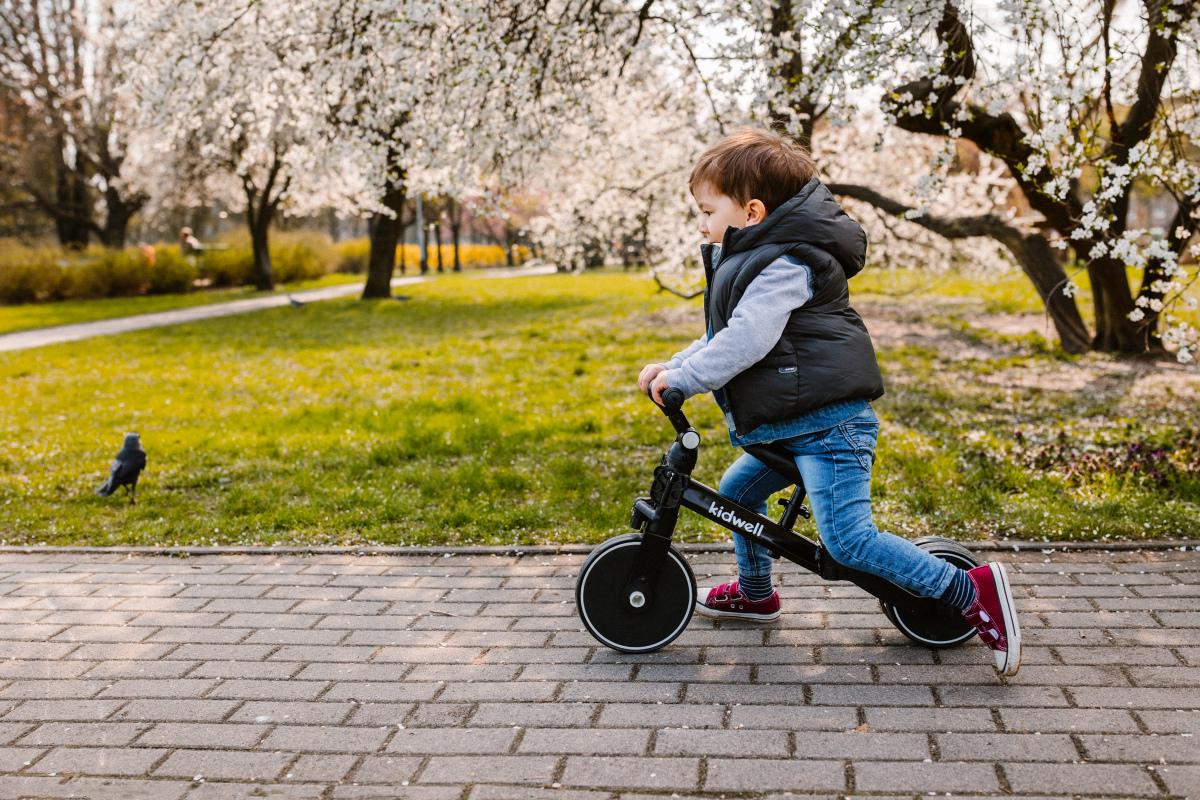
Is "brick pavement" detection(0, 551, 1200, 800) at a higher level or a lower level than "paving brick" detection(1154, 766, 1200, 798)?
lower

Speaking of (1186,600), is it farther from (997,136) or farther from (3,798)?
(997,136)

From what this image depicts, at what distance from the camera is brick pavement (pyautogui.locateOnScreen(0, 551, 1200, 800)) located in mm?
2947

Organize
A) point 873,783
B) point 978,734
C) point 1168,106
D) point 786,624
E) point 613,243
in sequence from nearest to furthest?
point 873,783
point 978,734
point 786,624
point 1168,106
point 613,243

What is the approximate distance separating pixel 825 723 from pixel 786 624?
890 mm

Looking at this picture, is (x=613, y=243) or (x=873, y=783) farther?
(x=613, y=243)

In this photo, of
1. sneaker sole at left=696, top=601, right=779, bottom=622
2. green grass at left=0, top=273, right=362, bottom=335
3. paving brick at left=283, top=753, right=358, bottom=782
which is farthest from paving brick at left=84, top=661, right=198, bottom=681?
green grass at left=0, top=273, right=362, bottom=335

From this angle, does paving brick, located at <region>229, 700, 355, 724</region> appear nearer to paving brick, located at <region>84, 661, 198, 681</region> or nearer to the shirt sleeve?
paving brick, located at <region>84, 661, 198, 681</region>

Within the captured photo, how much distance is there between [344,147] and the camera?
961cm

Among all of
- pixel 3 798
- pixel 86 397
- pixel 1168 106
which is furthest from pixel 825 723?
pixel 86 397

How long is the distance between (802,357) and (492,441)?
481 cm

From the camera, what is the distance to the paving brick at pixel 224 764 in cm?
305

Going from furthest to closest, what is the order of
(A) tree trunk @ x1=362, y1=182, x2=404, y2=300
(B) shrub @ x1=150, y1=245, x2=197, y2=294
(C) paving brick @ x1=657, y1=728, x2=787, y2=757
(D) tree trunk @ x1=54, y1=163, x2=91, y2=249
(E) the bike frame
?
(D) tree trunk @ x1=54, y1=163, x2=91, y2=249, (B) shrub @ x1=150, y1=245, x2=197, y2=294, (A) tree trunk @ x1=362, y1=182, x2=404, y2=300, (E) the bike frame, (C) paving brick @ x1=657, y1=728, x2=787, y2=757

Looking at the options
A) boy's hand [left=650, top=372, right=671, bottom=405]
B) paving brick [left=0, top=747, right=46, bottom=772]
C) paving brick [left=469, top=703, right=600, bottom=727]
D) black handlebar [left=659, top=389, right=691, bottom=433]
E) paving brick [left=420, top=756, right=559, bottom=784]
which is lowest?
paving brick [left=0, top=747, right=46, bottom=772]

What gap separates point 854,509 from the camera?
11.5ft
